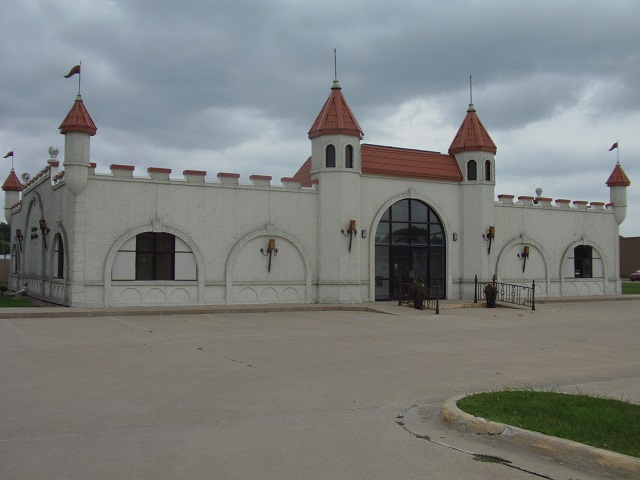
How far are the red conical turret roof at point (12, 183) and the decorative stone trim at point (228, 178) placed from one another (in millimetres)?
17025

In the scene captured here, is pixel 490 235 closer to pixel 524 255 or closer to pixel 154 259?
pixel 524 255

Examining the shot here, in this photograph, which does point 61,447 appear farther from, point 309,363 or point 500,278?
point 500,278

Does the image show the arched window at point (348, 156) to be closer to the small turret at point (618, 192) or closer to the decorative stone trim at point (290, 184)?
the decorative stone trim at point (290, 184)

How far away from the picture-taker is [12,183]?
35562 mm

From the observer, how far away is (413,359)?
12.1m

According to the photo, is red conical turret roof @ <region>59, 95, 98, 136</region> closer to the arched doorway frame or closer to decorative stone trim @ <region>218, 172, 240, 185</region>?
decorative stone trim @ <region>218, 172, 240, 185</region>

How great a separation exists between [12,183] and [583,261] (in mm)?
30429

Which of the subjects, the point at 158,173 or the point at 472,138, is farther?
the point at 472,138

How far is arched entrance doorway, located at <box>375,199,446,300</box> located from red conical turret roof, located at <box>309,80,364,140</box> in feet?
12.8

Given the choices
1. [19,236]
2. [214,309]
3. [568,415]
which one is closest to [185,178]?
[214,309]

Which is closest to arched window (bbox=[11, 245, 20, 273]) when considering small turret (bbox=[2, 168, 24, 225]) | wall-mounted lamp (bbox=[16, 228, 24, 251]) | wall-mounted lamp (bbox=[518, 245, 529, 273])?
wall-mounted lamp (bbox=[16, 228, 24, 251])

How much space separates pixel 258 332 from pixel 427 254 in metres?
13.2

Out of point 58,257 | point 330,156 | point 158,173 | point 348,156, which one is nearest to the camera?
point 158,173

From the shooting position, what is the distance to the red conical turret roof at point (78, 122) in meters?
21.7
